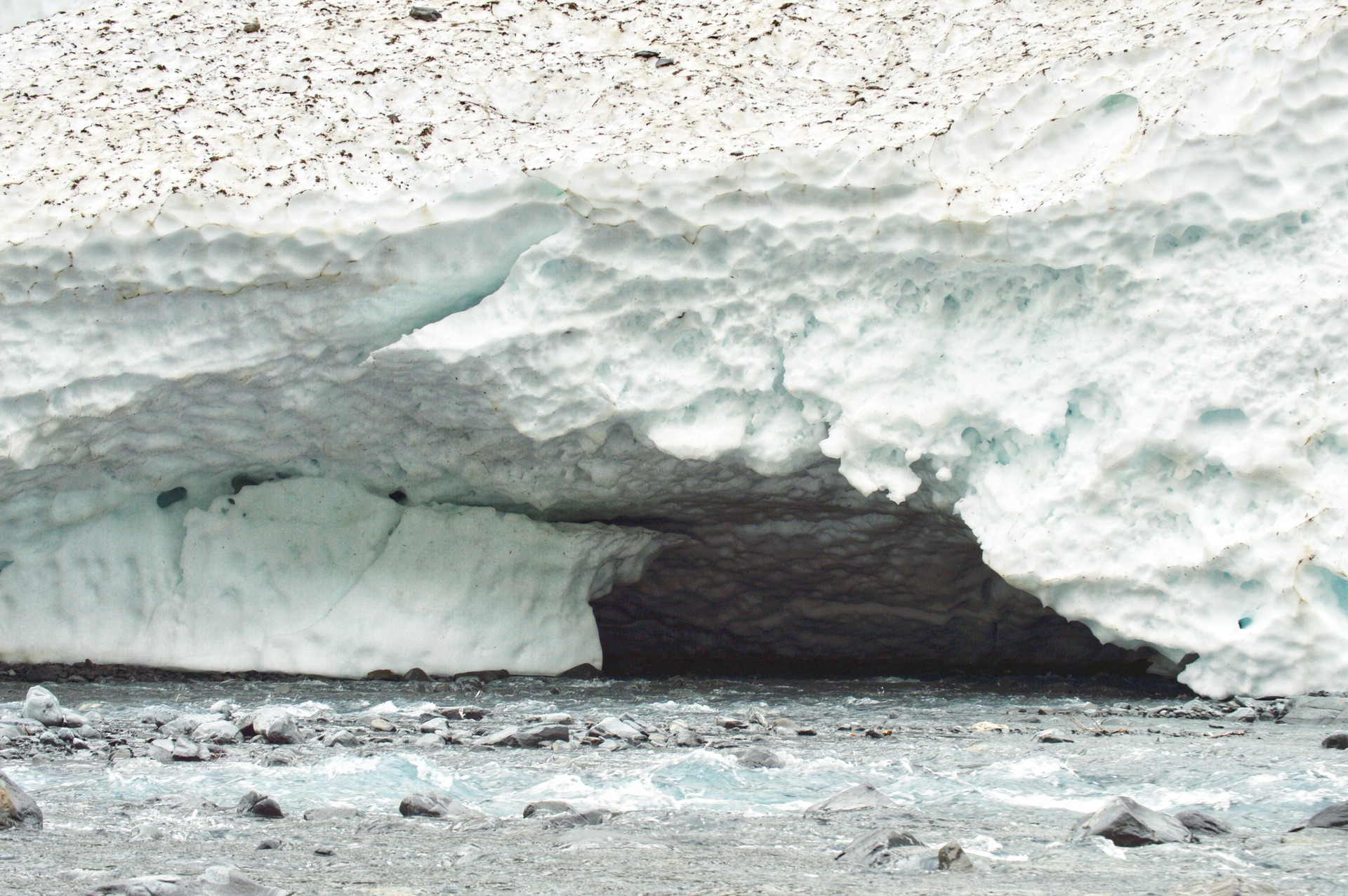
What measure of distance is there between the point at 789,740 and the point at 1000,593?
3.43 metres

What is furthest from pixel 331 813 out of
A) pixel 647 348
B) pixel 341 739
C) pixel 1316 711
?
pixel 1316 711

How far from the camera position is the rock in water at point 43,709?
4.22 meters

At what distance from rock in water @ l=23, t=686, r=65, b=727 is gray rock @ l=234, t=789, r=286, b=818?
5.96ft

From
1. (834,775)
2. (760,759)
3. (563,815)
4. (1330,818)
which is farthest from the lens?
(760,759)

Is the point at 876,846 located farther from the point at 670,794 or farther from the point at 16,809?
the point at 16,809

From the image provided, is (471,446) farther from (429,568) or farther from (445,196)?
(445,196)

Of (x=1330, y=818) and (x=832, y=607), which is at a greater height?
(x=832, y=607)

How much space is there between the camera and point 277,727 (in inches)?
155

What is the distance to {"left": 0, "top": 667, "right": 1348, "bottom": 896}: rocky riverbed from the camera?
2.15 m

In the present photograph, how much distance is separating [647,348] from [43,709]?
2943 millimetres

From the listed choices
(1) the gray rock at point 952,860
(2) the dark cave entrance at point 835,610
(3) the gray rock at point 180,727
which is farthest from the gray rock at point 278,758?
(2) the dark cave entrance at point 835,610

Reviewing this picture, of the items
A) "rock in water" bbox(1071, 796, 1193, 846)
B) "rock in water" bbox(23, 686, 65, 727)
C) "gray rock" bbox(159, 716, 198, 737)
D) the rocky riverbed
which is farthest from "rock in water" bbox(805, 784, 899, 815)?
"rock in water" bbox(23, 686, 65, 727)

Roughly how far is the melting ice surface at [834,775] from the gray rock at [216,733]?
32cm

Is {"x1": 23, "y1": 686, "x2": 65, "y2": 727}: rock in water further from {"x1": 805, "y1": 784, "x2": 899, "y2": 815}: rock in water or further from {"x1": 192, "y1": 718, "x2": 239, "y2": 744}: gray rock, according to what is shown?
{"x1": 805, "y1": 784, "x2": 899, "y2": 815}: rock in water
